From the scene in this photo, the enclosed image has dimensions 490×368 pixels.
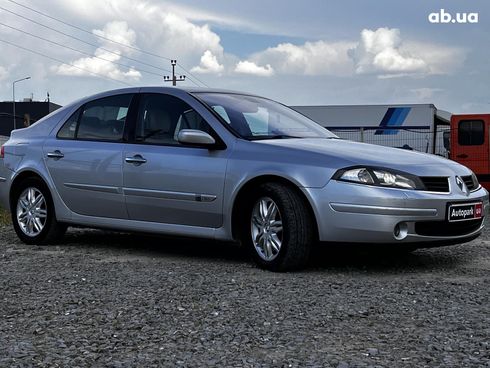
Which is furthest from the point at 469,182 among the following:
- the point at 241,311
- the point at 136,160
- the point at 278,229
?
the point at 136,160

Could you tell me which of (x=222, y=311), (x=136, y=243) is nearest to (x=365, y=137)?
(x=136, y=243)

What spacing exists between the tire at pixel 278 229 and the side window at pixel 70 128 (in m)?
2.25

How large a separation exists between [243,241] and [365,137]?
1373 cm

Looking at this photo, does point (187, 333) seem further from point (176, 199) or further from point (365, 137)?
point (365, 137)

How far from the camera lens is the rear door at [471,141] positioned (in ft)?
48.3

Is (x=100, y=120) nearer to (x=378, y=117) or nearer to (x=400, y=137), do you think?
(x=400, y=137)

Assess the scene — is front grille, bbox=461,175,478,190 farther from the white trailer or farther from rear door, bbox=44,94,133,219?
the white trailer

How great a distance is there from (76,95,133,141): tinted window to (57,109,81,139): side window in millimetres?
54

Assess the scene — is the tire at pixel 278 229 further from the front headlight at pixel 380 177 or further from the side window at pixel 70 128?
the side window at pixel 70 128

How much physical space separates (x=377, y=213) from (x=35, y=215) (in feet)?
12.0

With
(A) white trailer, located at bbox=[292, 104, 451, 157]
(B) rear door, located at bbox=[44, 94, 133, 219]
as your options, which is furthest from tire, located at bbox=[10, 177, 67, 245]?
(A) white trailer, located at bbox=[292, 104, 451, 157]

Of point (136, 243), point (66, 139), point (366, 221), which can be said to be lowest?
point (136, 243)

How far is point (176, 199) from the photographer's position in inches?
239

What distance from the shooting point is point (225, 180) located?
19.0 ft
